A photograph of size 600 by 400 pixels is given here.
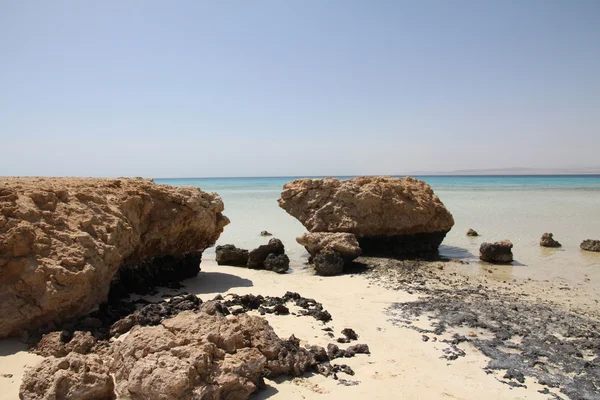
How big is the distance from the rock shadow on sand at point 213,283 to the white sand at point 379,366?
56cm

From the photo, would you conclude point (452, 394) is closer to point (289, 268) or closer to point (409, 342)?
point (409, 342)

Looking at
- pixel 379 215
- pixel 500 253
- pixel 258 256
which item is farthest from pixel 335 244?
pixel 500 253

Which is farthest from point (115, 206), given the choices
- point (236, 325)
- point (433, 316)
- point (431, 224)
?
point (431, 224)

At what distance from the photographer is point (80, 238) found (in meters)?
6.70

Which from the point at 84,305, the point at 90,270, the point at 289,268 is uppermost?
the point at 90,270

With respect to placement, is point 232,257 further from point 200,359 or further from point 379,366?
point 200,359

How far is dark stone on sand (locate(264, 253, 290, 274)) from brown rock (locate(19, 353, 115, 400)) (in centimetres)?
714

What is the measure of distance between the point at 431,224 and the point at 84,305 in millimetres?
10504

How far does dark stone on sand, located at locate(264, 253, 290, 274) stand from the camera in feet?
36.7

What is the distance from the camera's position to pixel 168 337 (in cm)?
427

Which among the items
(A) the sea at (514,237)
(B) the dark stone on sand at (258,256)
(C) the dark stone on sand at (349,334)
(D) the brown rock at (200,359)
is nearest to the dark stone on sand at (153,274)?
(B) the dark stone on sand at (258,256)

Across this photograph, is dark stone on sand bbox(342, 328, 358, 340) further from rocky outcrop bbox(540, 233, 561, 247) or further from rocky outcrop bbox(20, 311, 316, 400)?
rocky outcrop bbox(540, 233, 561, 247)

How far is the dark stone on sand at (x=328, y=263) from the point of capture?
10.8 meters

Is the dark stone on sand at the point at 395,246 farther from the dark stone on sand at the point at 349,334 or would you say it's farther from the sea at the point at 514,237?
the dark stone on sand at the point at 349,334
